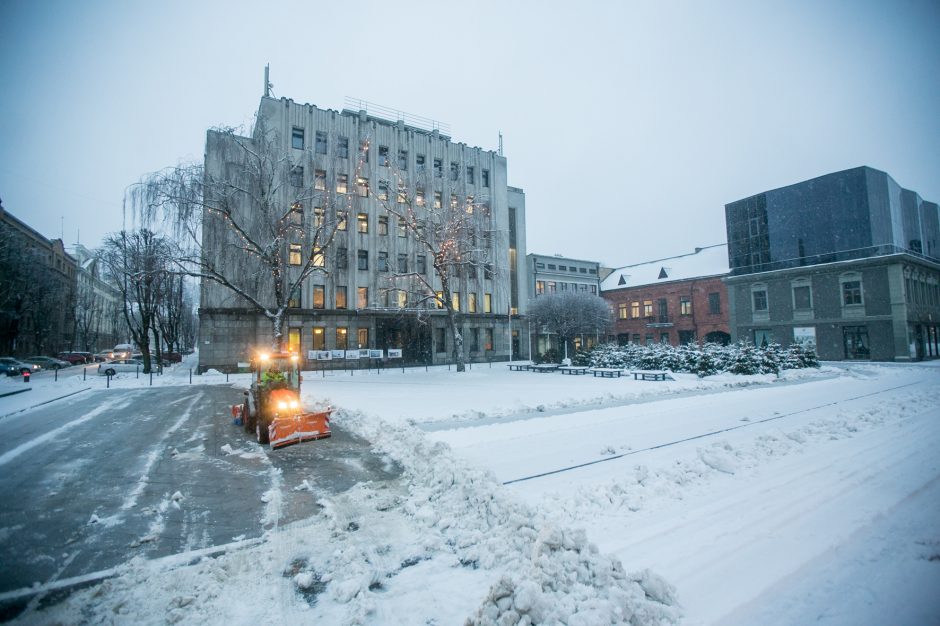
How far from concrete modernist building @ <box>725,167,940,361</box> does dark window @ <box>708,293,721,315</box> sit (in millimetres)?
3195

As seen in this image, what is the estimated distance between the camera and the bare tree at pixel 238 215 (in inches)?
783

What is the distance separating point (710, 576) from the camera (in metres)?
3.76

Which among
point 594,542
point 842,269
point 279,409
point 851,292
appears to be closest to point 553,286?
point 842,269

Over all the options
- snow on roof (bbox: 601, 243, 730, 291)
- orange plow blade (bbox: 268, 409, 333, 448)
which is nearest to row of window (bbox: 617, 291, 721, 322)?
snow on roof (bbox: 601, 243, 730, 291)

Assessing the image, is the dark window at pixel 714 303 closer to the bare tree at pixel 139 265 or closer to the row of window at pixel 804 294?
the row of window at pixel 804 294

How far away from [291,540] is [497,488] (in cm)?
264

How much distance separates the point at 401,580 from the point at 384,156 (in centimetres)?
3715

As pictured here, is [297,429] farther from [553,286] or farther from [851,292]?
[553,286]

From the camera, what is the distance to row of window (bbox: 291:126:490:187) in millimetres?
32938

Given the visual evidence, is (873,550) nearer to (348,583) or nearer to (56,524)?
(348,583)

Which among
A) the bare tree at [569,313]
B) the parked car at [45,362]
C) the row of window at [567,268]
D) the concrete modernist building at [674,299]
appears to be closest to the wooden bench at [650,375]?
the bare tree at [569,313]

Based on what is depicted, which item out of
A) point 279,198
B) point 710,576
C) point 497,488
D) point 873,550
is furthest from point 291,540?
point 279,198

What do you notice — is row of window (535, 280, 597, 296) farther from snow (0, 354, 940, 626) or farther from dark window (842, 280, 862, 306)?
snow (0, 354, 940, 626)

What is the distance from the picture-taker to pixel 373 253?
35.0 metres
